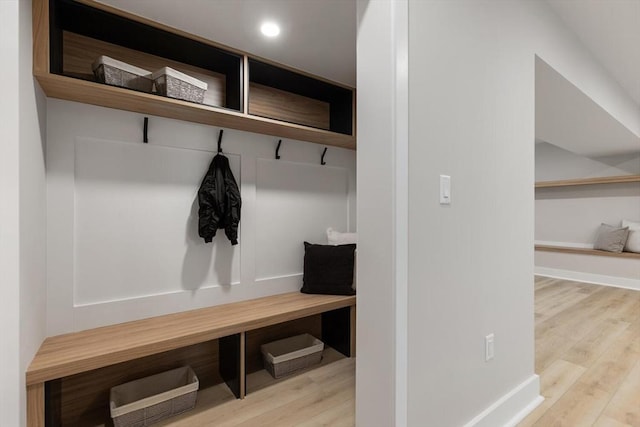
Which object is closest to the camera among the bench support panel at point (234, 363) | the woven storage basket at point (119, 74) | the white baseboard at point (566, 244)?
the woven storage basket at point (119, 74)

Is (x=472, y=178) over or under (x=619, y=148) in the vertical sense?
under

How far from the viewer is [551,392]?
6.23 feet

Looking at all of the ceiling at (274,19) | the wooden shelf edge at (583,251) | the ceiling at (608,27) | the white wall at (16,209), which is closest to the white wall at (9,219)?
the white wall at (16,209)

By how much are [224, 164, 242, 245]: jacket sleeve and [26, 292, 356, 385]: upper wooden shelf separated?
1.67ft

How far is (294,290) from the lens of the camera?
8.39ft

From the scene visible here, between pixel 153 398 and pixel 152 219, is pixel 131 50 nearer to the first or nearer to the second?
pixel 152 219

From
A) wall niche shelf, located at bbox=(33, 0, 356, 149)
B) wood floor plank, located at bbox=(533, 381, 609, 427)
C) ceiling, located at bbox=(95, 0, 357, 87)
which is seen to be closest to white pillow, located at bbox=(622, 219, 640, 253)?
wood floor plank, located at bbox=(533, 381, 609, 427)

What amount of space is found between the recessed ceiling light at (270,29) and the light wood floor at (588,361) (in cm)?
251

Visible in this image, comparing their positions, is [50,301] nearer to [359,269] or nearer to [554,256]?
[359,269]

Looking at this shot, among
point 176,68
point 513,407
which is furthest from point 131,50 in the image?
point 513,407

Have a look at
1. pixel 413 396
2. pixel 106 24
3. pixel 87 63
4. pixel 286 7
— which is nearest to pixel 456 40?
pixel 286 7

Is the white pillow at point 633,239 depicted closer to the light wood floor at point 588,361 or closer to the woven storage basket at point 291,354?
the light wood floor at point 588,361

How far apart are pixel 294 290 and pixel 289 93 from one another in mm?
1623

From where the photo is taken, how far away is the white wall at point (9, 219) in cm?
108
